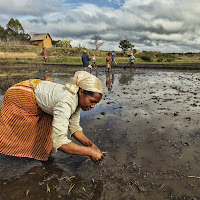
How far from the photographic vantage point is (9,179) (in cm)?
240

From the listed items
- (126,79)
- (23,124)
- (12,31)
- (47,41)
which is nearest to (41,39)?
(47,41)

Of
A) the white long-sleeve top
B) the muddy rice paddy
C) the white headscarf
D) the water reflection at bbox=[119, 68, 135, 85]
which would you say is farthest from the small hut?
the white headscarf

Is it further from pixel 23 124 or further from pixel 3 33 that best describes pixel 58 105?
pixel 3 33

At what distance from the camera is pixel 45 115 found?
2.57m

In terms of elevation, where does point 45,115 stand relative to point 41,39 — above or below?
below

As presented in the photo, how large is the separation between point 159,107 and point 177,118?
3.34 feet

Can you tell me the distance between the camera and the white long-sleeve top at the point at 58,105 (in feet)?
6.01

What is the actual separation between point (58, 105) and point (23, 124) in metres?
0.82

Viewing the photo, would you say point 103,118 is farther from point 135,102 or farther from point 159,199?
point 159,199

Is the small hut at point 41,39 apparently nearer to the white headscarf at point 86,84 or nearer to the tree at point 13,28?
the tree at point 13,28

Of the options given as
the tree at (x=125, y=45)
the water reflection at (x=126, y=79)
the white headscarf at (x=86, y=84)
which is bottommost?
the water reflection at (x=126, y=79)

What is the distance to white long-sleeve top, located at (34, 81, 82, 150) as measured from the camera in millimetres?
1832

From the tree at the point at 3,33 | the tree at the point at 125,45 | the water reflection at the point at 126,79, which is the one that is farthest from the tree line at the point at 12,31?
the water reflection at the point at 126,79

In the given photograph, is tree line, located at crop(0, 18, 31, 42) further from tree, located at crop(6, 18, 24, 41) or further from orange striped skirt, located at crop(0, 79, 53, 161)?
orange striped skirt, located at crop(0, 79, 53, 161)
